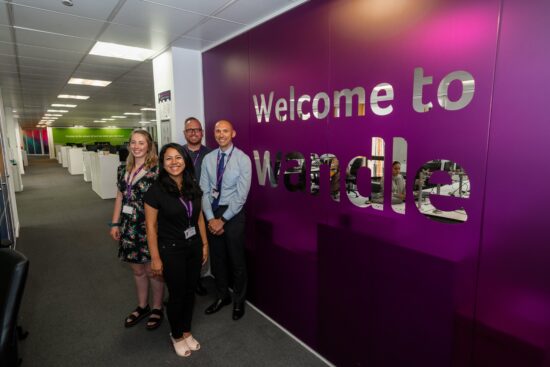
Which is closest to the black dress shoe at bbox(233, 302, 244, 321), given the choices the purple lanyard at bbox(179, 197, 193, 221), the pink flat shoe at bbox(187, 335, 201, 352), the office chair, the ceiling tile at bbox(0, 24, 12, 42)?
the pink flat shoe at bbox(187, 335, 201, 352)

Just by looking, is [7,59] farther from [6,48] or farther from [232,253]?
[232,253]

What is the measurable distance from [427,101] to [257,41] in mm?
1707

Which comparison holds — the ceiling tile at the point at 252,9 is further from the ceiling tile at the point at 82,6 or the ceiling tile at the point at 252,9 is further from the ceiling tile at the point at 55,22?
the ceiling tile at the point at 55,22

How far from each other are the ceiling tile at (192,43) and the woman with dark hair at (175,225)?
5.37ft

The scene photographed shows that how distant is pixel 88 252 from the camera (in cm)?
453

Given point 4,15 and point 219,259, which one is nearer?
point 4,15

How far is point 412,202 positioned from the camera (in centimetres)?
174

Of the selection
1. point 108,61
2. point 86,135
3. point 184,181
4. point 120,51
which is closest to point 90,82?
point 108,61

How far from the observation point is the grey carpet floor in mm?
2348

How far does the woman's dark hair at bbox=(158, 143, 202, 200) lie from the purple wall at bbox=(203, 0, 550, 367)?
76cm

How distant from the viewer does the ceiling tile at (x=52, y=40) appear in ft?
10.4

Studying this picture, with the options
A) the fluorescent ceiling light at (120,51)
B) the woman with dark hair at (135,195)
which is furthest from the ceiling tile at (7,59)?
the woman with dark hair at (135,195)

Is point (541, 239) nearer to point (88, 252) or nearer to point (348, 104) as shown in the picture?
point (348, 104)

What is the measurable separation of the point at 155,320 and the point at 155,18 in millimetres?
2616
